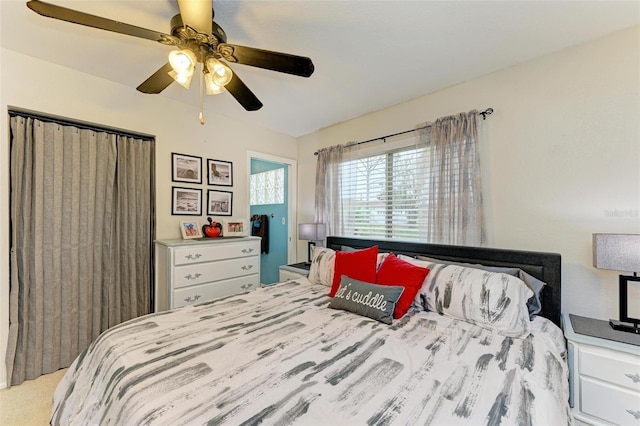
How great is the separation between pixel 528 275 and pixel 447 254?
23.5 inches

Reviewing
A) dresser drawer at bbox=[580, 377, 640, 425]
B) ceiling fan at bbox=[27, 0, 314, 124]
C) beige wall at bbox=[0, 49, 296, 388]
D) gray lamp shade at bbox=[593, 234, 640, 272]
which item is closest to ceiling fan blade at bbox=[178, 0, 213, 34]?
ceiling fan at bbox=[27, 0, 314, 124]

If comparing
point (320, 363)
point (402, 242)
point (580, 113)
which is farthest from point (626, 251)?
point (320, 363)

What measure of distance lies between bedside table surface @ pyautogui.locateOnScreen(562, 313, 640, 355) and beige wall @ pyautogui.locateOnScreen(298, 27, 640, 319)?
0.23 metres

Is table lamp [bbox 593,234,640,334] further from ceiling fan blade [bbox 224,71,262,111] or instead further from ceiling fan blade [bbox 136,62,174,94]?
ceiling fan blade [bbox 136,62,174,94]

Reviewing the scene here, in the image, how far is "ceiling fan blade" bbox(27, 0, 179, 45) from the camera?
1.13 meters

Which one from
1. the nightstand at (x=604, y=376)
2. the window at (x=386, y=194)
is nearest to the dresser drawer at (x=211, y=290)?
the window at (x=386, y=194)

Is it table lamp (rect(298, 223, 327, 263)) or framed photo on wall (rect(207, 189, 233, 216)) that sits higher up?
framed photo on wall (rect(207, 189, 233, 216))

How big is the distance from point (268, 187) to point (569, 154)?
3918 mm

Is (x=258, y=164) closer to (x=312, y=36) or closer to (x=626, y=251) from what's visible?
(x=312, y=36)

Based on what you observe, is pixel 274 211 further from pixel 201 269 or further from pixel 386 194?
pixel 386 194

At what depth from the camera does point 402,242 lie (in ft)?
8.75

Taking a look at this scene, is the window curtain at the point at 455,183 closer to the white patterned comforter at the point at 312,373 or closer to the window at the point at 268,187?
the white patterned comforter at the point at 312,373

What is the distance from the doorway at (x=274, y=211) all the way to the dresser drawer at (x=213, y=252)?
1076 millimetres

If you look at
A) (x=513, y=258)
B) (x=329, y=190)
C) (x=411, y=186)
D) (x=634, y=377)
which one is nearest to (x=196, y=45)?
(x=411, y=186)
